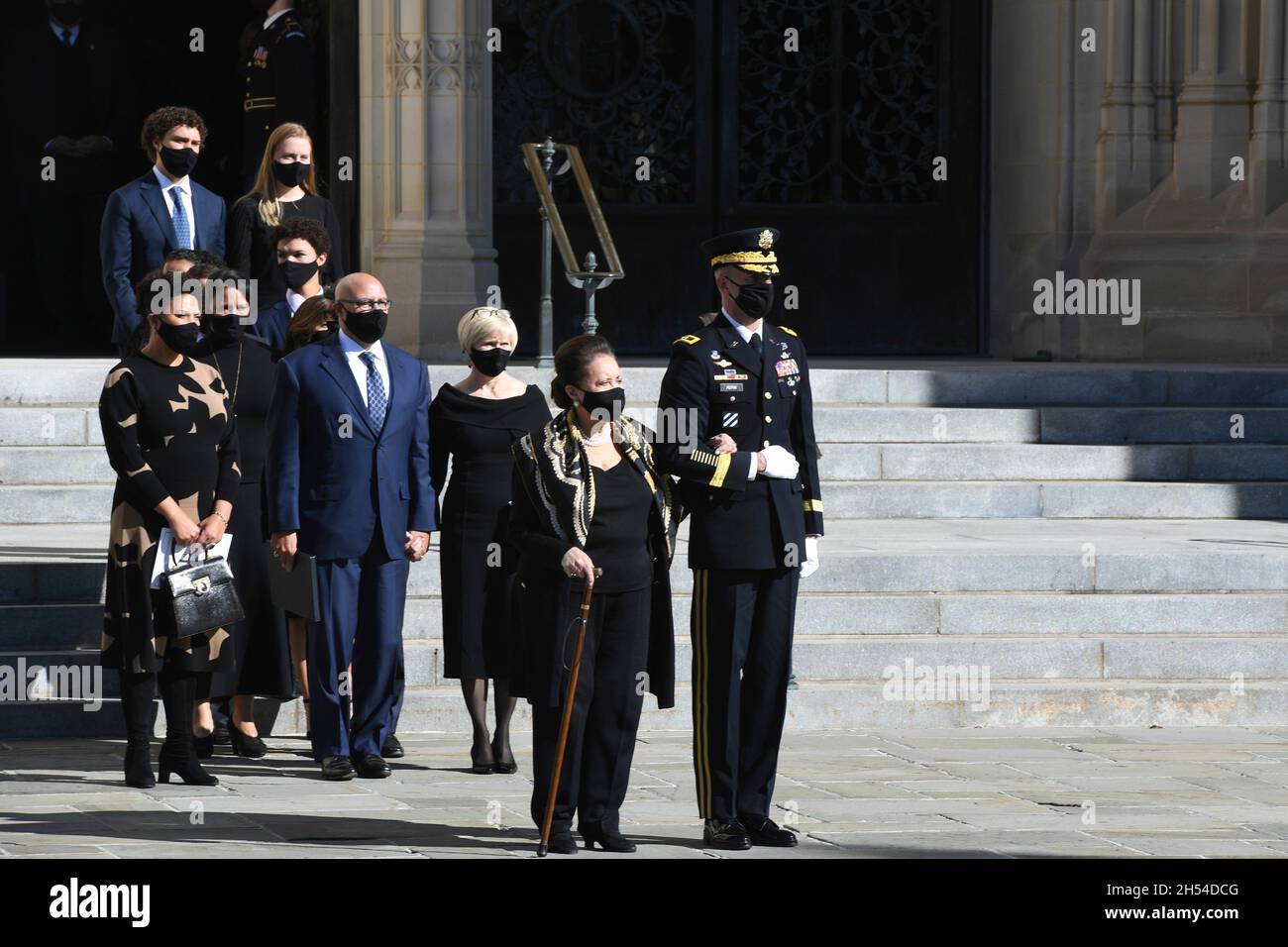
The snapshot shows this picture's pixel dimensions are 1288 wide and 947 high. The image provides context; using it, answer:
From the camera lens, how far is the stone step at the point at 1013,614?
11.4 m

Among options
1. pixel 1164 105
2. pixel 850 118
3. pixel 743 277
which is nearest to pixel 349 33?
pixel 850 118

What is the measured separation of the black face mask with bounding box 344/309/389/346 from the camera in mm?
9586

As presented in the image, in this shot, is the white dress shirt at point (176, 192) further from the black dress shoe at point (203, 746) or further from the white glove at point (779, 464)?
the white glove at point (779, 464)

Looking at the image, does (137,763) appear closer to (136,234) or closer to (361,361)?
(361,361)

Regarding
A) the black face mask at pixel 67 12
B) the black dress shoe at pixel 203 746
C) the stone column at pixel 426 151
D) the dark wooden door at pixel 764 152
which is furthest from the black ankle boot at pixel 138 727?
the black face mask at pixel 67 12

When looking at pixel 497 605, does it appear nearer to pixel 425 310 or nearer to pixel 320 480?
pixel 320 480

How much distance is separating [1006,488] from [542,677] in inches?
238

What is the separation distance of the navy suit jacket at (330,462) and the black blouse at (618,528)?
1.67m

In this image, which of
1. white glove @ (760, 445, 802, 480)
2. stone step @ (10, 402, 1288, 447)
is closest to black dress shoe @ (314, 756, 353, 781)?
white glove @ (760, 445, 802, 480)

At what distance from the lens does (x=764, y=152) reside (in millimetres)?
17766

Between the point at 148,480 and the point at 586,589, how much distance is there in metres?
2.12

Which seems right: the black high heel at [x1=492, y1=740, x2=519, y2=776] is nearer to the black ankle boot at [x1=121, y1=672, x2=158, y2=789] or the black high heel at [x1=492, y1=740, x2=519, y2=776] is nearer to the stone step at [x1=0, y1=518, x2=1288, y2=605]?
the black ankle boot at [x1=121, y1=672, x2=158, y2=789]

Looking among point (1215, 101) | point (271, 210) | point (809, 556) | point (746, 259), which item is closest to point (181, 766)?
point (809, 556)

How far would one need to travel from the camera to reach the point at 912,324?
18.1m
